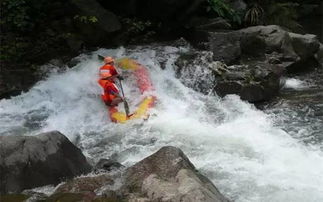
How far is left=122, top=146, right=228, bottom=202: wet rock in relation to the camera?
14.1ft

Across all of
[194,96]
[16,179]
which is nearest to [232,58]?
[194,96]

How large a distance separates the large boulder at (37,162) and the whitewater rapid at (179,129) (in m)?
0.86

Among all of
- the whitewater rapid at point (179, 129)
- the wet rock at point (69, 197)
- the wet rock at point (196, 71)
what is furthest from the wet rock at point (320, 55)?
the wet rock at point (69, 197)

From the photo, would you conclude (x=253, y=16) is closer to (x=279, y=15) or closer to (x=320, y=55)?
(x=279, y=15)

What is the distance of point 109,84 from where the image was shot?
8.33 metres

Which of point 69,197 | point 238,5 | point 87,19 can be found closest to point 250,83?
point 87,19

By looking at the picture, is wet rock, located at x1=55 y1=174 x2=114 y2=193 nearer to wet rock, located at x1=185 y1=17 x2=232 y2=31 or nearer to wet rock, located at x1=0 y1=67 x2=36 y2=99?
wet rock, located at x1=0 y1=67 x2=36 y2=99

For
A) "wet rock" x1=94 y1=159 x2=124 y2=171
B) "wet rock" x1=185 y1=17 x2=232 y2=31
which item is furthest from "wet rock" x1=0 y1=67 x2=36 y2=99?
"wet rock" x1=185 y1=17 x2=232 y2=31

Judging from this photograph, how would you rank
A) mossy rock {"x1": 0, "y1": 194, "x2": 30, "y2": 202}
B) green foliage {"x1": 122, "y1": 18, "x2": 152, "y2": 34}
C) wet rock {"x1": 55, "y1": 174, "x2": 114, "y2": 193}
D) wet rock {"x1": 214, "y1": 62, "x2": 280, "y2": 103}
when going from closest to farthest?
mossy rock {"x1": 0, "y1": 194, "x2": 30, "y2": 202} → wet rock {"x1": 55, "y1": 174, "x2": 114, "y2": 193} → wet rock {"x1": 214, "y1": 62, "x2": 280, "y2": 103} → green foliage {"x1": 122, "y1": 18, "x2": 152, "y2": 34}

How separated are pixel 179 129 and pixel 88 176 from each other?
2283 mm

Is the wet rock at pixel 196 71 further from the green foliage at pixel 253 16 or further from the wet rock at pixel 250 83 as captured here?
the green foliage at pixel 253 16

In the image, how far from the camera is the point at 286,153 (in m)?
6.32

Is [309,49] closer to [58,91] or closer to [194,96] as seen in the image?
Result: [194,96]

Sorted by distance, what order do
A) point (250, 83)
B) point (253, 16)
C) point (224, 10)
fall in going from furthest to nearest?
point (253, 16) → point (224, 10) → point (250, 83)
